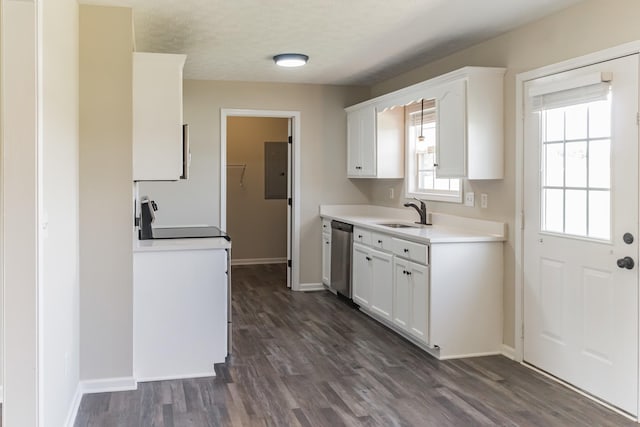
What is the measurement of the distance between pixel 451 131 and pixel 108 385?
3.07m

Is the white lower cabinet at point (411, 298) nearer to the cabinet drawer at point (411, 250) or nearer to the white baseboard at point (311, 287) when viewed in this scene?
the cabinet drawer at point (411, 250)

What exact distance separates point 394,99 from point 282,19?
1808 millimetres

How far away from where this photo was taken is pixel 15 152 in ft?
7.06

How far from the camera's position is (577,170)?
354cm

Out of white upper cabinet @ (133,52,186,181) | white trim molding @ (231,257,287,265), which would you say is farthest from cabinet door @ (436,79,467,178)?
white trim molding @ (231,257,287,265)

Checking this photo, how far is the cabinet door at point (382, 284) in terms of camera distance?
484 centimetres

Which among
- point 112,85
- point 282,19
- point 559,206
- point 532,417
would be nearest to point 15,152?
point 112,85

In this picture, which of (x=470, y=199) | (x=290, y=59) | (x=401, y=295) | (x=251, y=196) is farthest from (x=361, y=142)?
(x=251, y=196)

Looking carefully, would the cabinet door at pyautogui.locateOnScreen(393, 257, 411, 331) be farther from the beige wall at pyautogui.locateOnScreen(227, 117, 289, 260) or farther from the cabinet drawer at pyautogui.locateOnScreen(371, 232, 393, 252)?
the beige wall at pyautogui.locateOnScreen(227, 117, 289, 260)

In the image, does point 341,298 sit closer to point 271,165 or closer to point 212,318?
point 212,318

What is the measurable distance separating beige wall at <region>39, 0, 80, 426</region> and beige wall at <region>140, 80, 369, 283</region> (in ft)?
9.06

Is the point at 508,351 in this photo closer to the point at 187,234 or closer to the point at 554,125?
the point at 554,125

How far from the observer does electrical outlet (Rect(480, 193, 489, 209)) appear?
4438 millimetres

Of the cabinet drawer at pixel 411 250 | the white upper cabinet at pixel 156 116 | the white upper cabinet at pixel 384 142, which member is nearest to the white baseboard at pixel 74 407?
the white upper cabinet at pixel 156 116
